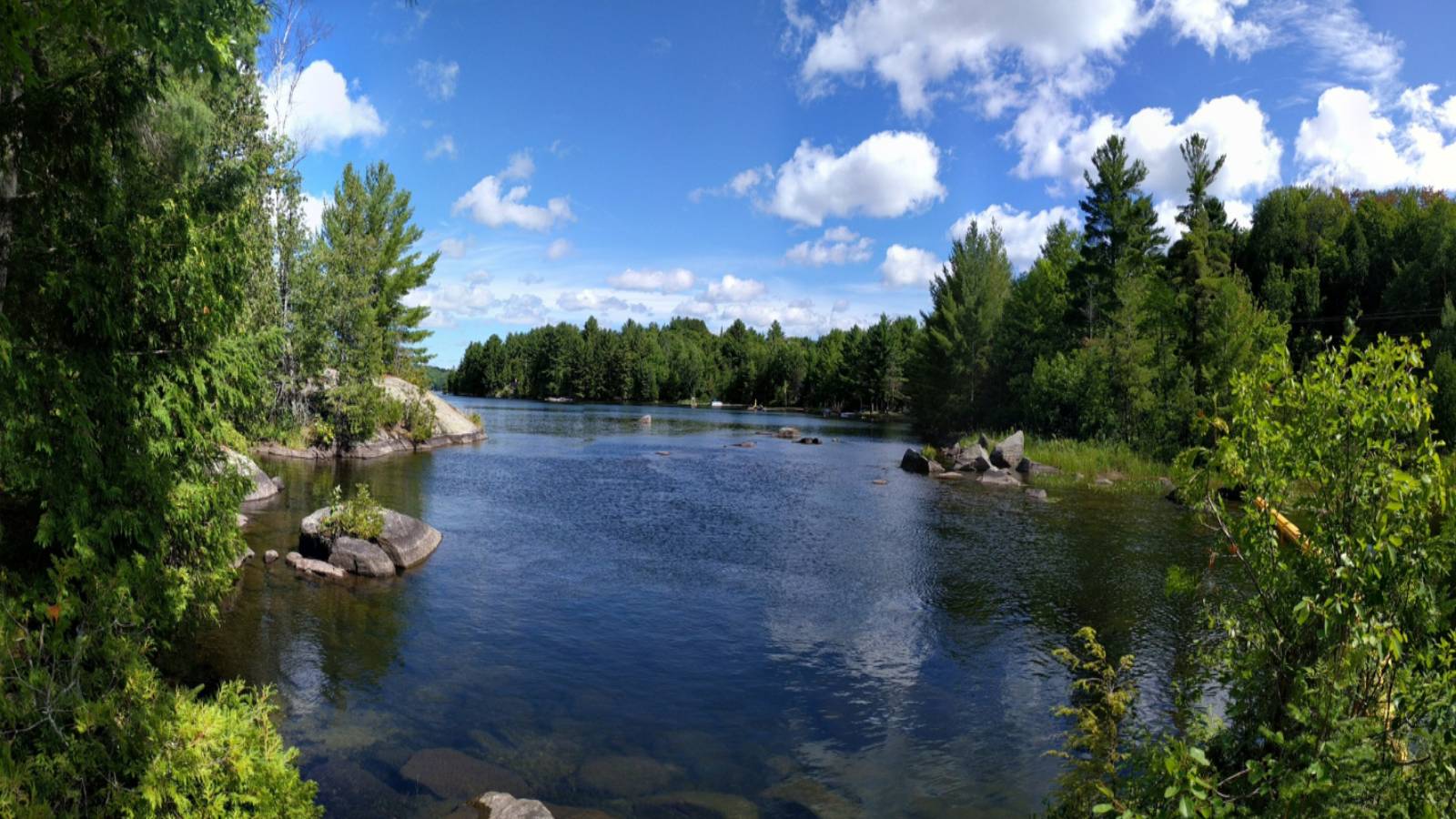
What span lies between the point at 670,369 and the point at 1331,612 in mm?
151976

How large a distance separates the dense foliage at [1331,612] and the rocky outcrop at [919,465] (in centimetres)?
3633

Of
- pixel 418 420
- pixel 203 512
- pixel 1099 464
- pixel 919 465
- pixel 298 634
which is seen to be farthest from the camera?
pixel 418 420

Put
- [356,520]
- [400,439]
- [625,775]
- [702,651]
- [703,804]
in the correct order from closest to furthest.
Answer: [703,804] → [625,775] → [702,651] → [356,520] → [400,439]

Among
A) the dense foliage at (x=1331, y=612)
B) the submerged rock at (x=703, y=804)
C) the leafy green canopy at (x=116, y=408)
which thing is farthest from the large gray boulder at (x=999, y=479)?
the leafy green canopy at (x=116, y=408)

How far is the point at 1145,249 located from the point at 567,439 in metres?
39.8

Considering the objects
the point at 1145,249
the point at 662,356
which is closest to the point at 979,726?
the point at 1145,249

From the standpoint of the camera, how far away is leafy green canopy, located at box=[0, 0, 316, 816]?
5504 mm

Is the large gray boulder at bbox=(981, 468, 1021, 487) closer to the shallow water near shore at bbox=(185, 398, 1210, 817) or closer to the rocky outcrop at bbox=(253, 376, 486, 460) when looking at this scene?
the shallow water near shore at bbox=(185, 398, 1210, 817)

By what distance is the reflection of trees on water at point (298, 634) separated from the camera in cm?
1147

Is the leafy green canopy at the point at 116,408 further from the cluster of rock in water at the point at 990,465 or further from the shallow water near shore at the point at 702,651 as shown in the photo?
the cluster of rock in water at the point at 990,465

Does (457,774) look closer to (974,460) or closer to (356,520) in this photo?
(356,520)

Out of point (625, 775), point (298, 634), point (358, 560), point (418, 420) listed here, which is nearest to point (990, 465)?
point (358, 560)

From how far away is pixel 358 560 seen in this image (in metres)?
17.3

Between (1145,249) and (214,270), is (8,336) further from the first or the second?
(1145,249)
